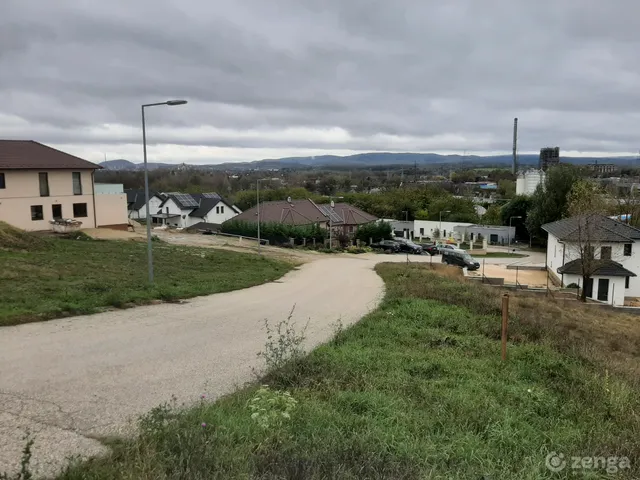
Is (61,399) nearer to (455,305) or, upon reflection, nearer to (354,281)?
(455,305)

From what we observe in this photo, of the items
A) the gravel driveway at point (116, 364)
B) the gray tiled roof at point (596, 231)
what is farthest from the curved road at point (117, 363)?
the gray tiled roof at point (596, 231)

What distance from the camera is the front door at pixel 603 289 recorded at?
3189 cm

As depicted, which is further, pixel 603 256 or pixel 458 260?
pixel 458 260

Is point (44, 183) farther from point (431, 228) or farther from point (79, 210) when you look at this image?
point (431, 228)

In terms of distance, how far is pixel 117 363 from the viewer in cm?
870

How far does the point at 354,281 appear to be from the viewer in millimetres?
24500

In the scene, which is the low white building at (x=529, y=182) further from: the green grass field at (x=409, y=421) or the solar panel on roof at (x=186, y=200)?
the green grass field at (x=409, y=421)

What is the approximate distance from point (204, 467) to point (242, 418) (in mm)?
1346

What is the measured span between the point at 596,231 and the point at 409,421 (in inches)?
1274

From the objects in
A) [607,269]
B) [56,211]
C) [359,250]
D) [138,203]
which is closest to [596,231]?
[607,269]

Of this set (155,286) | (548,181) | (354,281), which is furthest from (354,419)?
(548,181)

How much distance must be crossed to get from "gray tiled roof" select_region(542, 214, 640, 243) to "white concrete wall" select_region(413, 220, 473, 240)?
3837 cm

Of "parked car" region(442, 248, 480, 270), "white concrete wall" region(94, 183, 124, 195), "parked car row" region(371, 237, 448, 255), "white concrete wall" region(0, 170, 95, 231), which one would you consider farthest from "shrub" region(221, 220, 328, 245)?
"white concrete wall" region(0, 170, 95, 231)

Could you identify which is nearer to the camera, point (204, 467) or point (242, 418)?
point (204, 467)
